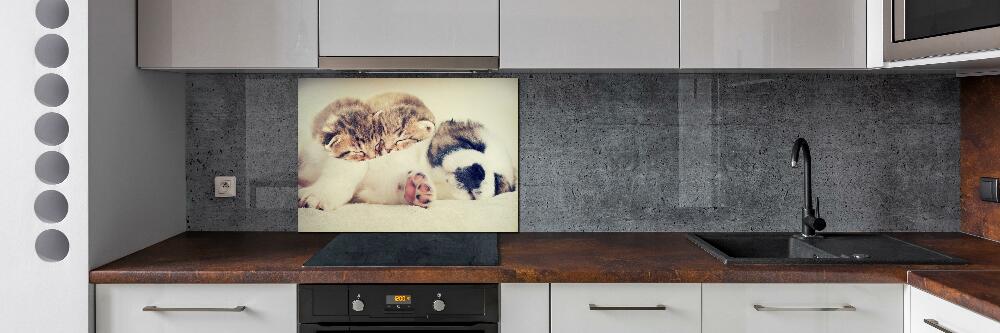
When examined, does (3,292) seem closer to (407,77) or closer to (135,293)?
(135,293)

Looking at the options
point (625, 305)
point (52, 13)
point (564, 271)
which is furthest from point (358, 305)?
point (52, 13)

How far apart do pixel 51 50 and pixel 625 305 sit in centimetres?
166

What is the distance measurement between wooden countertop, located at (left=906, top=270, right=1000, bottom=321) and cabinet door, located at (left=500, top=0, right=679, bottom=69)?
2.86ft

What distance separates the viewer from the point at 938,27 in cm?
195

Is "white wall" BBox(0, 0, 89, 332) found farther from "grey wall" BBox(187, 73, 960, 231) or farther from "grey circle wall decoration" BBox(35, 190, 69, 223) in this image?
"grey wall" BBox(187, 73, 960, 231)

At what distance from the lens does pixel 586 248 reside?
2.20 m

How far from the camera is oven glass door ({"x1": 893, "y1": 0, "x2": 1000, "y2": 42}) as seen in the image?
5.98ft

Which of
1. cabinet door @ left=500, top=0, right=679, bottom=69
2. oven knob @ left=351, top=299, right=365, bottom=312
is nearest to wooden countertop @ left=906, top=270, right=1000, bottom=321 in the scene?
cabinet door @ left=500, top=0, right=679, bottom=69

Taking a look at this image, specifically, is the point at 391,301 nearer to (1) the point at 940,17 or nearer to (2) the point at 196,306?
(2) the point at 196,306

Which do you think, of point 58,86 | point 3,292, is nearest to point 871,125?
point 58,86

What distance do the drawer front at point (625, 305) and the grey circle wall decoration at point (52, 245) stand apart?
1.32 m

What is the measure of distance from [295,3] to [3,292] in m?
1.09

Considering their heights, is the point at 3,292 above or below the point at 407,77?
below

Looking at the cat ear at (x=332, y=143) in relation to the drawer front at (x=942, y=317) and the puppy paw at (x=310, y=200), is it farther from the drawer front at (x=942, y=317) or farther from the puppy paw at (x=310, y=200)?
the drawer front at (x=942, y=317)
